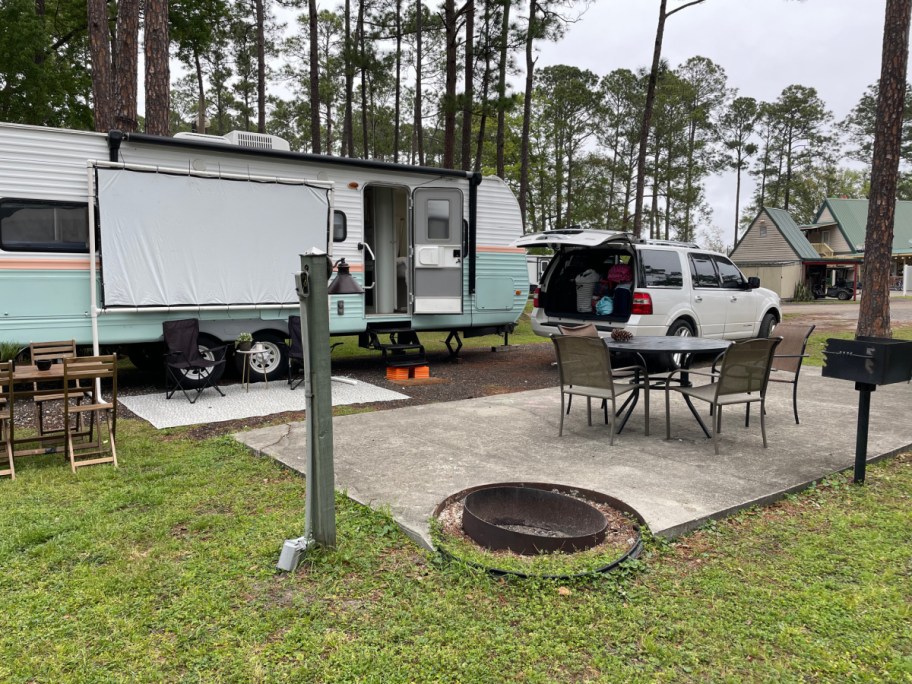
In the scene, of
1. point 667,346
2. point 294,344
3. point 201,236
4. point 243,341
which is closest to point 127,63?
point 201,236

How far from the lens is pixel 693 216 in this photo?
39000 millimetres

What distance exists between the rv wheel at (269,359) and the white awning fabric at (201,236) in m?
0.47

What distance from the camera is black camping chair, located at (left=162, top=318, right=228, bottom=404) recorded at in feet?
22.0

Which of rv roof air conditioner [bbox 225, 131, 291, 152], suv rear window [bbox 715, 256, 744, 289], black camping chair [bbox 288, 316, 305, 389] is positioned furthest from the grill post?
rv roof air conditioner [bbox 225, 131, 291, 152]

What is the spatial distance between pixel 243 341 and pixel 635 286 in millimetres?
4689

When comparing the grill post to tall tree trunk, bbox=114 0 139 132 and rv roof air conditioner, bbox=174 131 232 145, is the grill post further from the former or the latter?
tall tree trunk, bbox=114 0 139 132

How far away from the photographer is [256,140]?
7668 mm

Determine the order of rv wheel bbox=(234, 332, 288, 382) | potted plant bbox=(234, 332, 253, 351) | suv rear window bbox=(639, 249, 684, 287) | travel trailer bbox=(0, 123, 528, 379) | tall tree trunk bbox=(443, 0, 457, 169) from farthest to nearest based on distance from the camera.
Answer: tall tree trunk bbox=(443, 0, 457, 169)
suv rear window bbox=(639, 249, 684, 287)
rv wheel bbox=(234, 332, 288, 382)
potted plant bbox=(234, 332, 253, 351)
travel trailer bbox=(0, 123, 528, 379)

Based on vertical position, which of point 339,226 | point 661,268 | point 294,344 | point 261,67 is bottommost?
point 294,344

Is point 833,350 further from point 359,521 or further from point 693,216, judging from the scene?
point 693,216

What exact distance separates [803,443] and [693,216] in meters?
37.2

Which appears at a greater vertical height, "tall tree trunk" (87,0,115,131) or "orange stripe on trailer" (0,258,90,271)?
"tall tree trunk" (87,0,115,131)

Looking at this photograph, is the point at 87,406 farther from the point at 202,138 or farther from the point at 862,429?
the point at 862,429

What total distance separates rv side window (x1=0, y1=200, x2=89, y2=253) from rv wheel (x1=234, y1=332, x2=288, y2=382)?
2047 millimetres
